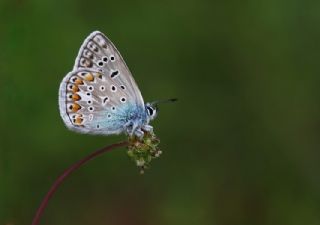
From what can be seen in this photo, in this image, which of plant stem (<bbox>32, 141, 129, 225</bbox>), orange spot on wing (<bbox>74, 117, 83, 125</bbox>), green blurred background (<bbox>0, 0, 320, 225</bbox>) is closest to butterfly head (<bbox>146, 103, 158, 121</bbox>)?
orange spot on wing (<bbox>74, 117, 83, 125</bbox>)

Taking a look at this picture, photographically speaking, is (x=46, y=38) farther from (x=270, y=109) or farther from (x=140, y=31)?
(x=270, y=109)

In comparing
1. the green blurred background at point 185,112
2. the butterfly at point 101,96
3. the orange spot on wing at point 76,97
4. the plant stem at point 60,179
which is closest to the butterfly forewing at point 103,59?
the butterfly at point 101,96

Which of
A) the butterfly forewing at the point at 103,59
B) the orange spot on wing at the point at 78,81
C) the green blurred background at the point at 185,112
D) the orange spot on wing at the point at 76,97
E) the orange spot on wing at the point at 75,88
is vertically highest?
the butterfly forewing at the point at 103,59

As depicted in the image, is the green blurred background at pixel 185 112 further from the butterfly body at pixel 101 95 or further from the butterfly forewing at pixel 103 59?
the butterfly forewing at pixel 103 59

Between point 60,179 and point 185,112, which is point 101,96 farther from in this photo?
point 185,112

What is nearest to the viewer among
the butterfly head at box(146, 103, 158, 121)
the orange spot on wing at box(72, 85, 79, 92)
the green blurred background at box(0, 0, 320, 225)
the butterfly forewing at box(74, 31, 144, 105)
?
the butterfly forewing at box(74, 31, 144, 105)

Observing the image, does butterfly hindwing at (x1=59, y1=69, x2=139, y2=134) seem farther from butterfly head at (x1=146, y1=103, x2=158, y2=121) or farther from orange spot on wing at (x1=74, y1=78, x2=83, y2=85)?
butterfly head at (x1=146, y1=103, x2=158, y2=121)
